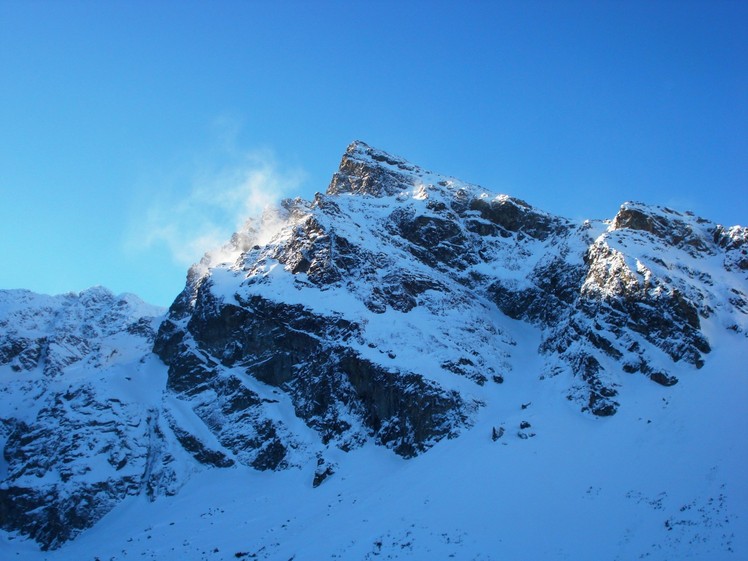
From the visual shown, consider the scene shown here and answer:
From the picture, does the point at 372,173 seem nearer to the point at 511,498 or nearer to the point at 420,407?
the point at 420,407

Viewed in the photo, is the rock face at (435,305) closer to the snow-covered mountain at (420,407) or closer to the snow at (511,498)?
→ the snow-covered mountain at (420,407)

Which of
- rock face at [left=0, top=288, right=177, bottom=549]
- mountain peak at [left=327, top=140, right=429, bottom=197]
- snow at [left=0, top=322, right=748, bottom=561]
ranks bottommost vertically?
snow at [left=0, top=322, right=748, bottom=561]

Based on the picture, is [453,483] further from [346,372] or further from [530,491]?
[346,372]

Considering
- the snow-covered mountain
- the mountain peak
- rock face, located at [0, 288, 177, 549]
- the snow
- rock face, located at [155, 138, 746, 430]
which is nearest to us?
the snow

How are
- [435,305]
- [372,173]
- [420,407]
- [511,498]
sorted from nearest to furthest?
[511,498] < [420,407] < [435,305] < [372,173]

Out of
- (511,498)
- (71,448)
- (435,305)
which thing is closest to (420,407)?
(511,498)

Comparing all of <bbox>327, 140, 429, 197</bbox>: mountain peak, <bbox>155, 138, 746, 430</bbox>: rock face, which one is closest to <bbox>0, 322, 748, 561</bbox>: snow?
<bbox>155, 138, 746, 430</bbox>: rock face

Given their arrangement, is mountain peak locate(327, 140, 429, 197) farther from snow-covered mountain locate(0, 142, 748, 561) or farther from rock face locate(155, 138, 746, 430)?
snow-covered mountain locate(0, 142, 748, 561)

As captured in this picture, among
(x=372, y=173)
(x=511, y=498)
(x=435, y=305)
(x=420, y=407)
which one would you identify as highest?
(x=372, y=173)

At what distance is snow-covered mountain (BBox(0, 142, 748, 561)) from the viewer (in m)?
34.0

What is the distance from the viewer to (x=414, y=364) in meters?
51.9

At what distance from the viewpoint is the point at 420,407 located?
48.2 m

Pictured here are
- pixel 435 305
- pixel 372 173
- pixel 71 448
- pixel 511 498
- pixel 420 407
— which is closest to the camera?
pixel 511 498

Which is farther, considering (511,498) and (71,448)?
(71,448)
